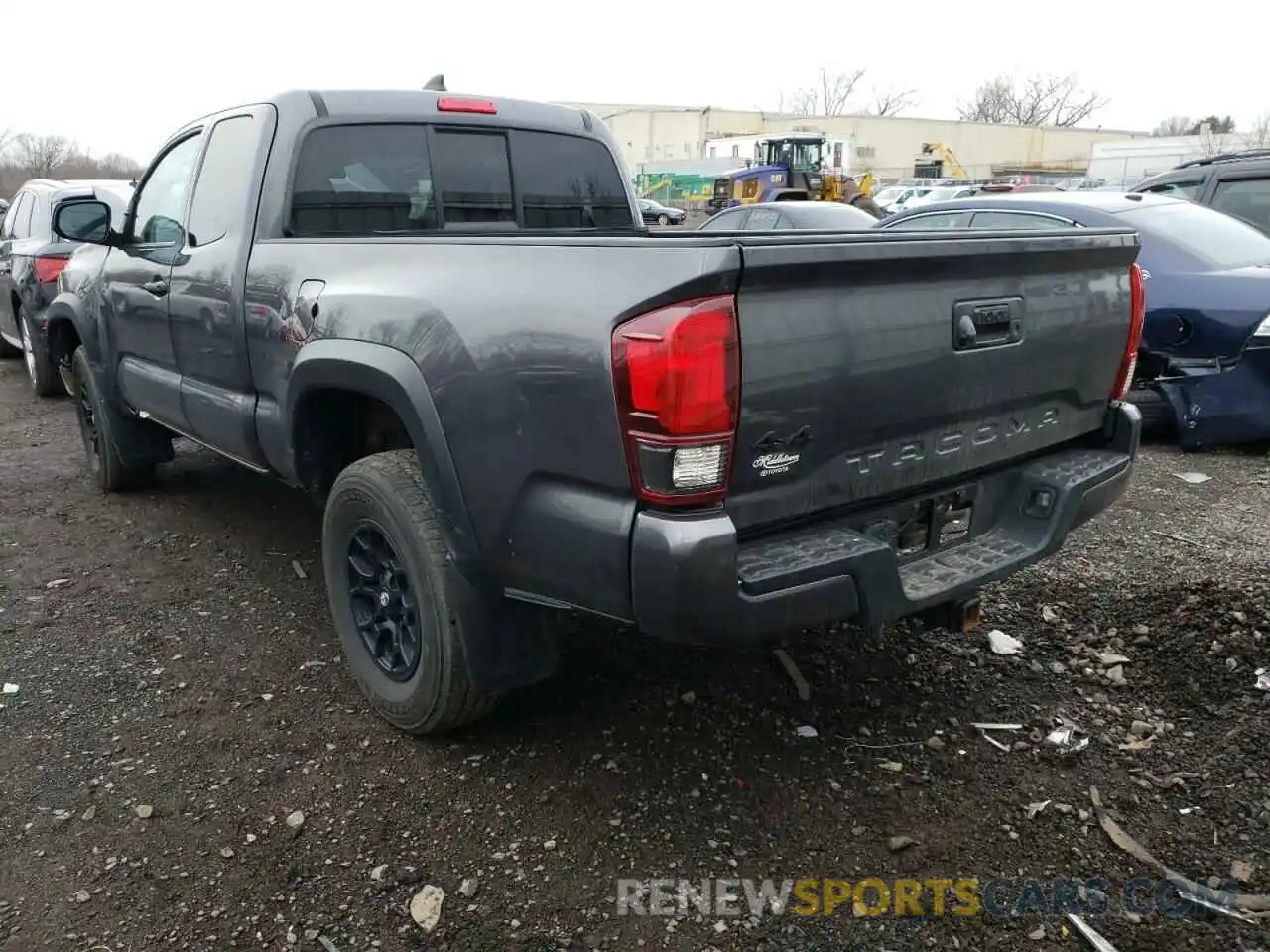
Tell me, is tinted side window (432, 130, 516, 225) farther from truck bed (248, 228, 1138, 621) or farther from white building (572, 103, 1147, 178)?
white building (572, 103, 1147, 178)

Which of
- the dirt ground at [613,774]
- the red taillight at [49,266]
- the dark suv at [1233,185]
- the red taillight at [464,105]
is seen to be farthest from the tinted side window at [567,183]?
the dark suv at [1233,185]

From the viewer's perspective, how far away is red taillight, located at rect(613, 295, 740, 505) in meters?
2.12

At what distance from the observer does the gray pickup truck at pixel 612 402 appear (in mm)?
2193

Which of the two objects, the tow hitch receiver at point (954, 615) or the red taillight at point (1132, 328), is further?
the red taillight at point (1132, 328)

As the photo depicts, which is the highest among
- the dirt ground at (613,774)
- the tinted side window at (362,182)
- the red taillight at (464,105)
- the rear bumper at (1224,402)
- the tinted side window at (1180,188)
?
the red taillight at (464,105)

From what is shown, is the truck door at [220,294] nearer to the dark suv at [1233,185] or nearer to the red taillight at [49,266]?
the red taillight at [49,266]

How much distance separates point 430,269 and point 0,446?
591 centimetres

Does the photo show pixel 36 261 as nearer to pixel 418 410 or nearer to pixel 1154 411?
pixel 418 410

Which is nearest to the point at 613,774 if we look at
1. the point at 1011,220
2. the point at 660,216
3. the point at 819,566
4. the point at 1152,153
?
the point at 819,566

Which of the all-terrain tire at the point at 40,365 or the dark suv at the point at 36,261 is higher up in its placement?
the dark suv at the point at 36,261

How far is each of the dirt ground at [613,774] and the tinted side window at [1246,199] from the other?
4913 millimetres

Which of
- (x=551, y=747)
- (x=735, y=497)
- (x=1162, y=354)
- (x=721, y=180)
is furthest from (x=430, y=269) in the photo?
(x=721, y=180)

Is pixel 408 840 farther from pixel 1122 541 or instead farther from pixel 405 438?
pixel 1122 541

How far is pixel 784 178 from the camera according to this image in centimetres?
3225
